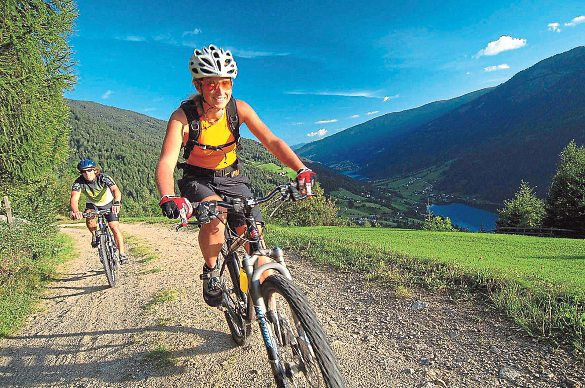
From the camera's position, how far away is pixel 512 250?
1448 centimetres

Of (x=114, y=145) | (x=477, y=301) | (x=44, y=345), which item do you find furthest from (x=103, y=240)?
(x=114, y=145)

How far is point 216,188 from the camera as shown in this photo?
3951mm

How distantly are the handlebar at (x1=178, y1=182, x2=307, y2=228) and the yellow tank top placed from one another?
100 cm

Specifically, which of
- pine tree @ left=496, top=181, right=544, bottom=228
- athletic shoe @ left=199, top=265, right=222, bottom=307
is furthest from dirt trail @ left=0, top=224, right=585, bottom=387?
pine tree @ left=496, top=181, right=544, bottom=228

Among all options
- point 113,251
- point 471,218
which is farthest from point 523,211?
point 471,218

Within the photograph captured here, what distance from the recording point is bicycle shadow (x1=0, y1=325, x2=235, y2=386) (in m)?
4.06

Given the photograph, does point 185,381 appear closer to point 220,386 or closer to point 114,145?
point 220,386

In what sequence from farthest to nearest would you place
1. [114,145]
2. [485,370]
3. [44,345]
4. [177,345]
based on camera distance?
[114,145] < [44,345] < [177,345] < [485,370]

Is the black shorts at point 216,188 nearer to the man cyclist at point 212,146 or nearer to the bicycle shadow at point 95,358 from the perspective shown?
the man cyclist at point 212,146

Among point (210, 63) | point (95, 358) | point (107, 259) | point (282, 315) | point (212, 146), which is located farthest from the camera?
point (107, 259)

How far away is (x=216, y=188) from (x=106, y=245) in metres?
5.60

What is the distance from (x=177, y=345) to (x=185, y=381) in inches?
35.0

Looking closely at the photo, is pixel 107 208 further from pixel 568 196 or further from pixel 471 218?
pixel 471 218

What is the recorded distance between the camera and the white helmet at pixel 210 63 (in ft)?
11.1
